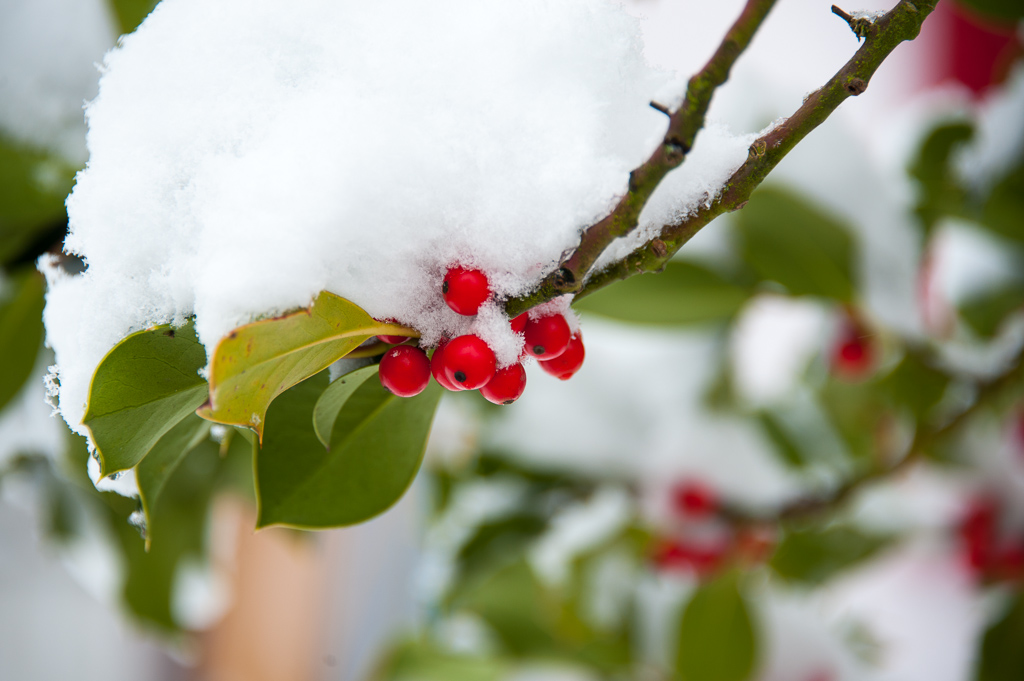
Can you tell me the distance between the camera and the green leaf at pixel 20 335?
52cm

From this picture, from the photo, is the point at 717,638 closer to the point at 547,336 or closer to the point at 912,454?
the point at 912,454

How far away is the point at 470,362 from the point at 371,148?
73mm

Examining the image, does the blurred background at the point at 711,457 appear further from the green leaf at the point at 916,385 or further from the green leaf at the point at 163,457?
the green leaf at the point at 163,457

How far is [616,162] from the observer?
0.75 ft

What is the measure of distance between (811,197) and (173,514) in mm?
822

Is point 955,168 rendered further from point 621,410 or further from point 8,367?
point 8,367

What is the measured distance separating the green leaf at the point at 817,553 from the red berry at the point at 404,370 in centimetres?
75

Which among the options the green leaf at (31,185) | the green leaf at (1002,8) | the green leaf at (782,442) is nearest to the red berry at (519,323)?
the green leaf at (31,185)

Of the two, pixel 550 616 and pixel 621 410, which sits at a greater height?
pixel 621 410

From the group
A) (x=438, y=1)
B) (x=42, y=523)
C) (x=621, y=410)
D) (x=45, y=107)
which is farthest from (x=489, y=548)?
(x=438, y=1)

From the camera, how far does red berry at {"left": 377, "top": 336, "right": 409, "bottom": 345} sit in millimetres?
247

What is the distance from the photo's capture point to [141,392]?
0.72ft

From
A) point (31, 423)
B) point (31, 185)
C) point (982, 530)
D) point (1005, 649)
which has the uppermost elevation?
point (31, 185)

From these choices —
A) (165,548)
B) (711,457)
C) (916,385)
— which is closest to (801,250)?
(916,385)
